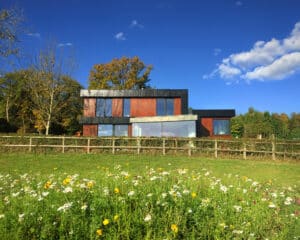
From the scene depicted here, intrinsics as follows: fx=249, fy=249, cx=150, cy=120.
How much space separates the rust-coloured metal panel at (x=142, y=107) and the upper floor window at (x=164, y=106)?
1.30 feet

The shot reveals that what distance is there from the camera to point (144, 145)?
1572cm

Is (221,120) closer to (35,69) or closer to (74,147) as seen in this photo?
(74,147)

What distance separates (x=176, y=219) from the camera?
3051 millimetres

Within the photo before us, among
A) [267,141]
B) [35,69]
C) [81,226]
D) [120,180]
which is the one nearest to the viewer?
[81,226]

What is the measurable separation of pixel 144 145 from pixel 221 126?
13.9m

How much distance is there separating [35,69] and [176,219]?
90.0 feet

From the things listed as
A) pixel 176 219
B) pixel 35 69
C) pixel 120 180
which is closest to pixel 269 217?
pixel 176 219

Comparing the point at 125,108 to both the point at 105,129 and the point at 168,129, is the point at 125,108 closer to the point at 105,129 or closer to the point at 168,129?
the point at 105,129

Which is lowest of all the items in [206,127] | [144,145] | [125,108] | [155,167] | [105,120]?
[155,167]

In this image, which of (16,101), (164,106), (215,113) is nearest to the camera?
(164,106)

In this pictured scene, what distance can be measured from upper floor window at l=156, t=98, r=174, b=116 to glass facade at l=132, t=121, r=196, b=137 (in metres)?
2.77

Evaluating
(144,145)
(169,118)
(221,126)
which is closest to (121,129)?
(169,118)

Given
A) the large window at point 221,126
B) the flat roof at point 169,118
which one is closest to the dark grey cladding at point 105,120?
the flat roof at point 169,118

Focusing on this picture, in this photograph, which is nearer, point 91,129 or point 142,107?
point 91,129
